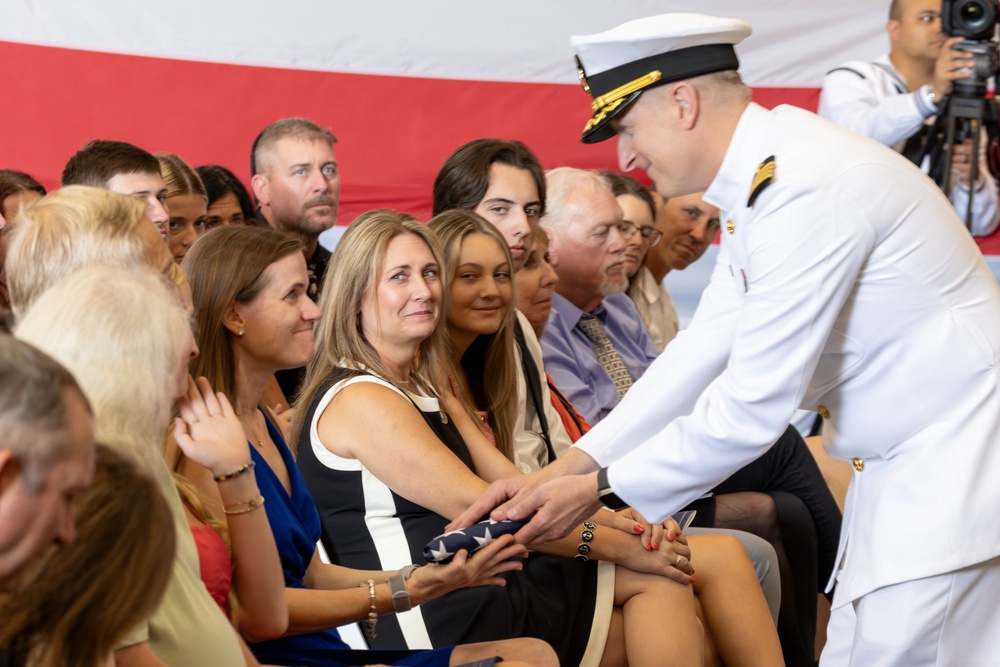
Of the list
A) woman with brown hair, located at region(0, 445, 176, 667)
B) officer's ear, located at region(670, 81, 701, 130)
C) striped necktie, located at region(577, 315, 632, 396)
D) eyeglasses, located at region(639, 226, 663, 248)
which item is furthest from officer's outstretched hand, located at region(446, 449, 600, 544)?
eyeglasses, located at region(639, 226, 663, 248)

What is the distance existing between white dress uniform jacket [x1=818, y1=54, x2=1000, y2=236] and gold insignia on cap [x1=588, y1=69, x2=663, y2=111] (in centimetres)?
166

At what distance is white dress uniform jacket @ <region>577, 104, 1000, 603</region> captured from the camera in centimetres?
161

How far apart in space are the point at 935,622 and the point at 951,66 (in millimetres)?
1893

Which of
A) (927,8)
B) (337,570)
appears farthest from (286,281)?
(927,8)

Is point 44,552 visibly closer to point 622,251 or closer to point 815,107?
point 622,251

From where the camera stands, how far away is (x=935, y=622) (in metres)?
1.59

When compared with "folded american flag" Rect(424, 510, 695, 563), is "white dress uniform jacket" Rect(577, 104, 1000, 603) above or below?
above

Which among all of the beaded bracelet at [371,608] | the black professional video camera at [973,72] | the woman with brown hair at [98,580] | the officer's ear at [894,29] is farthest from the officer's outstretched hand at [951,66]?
the woman with brown hair at [98,580]

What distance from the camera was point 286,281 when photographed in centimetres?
210

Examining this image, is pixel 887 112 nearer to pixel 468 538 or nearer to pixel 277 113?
pixel 468 538

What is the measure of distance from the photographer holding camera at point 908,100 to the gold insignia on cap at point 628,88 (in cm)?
167

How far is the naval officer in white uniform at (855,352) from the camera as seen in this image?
5.27ft

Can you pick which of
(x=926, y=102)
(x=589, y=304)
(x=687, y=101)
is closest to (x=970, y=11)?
(x=926, y=102)

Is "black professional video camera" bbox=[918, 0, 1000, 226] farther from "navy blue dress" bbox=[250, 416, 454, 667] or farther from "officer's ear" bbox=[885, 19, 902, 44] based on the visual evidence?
"navy blue dress" bbox=[250, 416, 454, 667]
